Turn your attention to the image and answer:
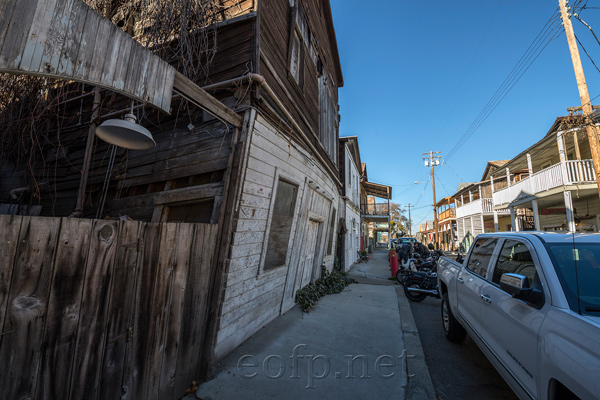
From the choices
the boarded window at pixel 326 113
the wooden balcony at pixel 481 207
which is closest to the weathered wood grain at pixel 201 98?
the boarded window at pixel 326 113

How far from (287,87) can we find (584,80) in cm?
1061

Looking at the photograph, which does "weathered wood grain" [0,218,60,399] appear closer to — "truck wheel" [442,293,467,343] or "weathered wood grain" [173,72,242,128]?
"weathered wood grain" [173,72,242,128]

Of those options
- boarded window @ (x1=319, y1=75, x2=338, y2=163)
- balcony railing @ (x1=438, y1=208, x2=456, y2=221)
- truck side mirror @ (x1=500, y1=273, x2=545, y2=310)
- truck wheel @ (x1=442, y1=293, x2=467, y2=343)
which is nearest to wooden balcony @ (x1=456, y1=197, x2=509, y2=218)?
balcony railing @ (x1=438, y1=208, x2=456, y2=221)

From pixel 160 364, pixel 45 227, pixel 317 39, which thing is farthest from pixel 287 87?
pixel 160 364

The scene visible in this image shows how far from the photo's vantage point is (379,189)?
955 inches

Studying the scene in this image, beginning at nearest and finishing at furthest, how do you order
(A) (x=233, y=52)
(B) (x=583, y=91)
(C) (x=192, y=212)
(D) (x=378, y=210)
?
(C) (x=192, y=212)
(A) (x=233, y=52)
(B) (x=583, y=91)
(D) (x=378, y=210)

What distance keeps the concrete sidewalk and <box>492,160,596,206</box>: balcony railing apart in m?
11.7

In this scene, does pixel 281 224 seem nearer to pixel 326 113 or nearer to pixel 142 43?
pixel 142 43

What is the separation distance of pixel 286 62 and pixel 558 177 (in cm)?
1377

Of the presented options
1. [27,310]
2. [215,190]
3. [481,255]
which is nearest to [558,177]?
[481,255]

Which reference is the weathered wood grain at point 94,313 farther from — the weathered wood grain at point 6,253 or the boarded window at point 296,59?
the boarded window at point 296,59

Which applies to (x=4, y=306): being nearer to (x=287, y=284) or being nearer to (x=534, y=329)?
(x=534, y=329)

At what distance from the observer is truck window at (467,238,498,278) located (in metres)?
3.15

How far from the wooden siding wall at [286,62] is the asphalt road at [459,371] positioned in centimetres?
494
